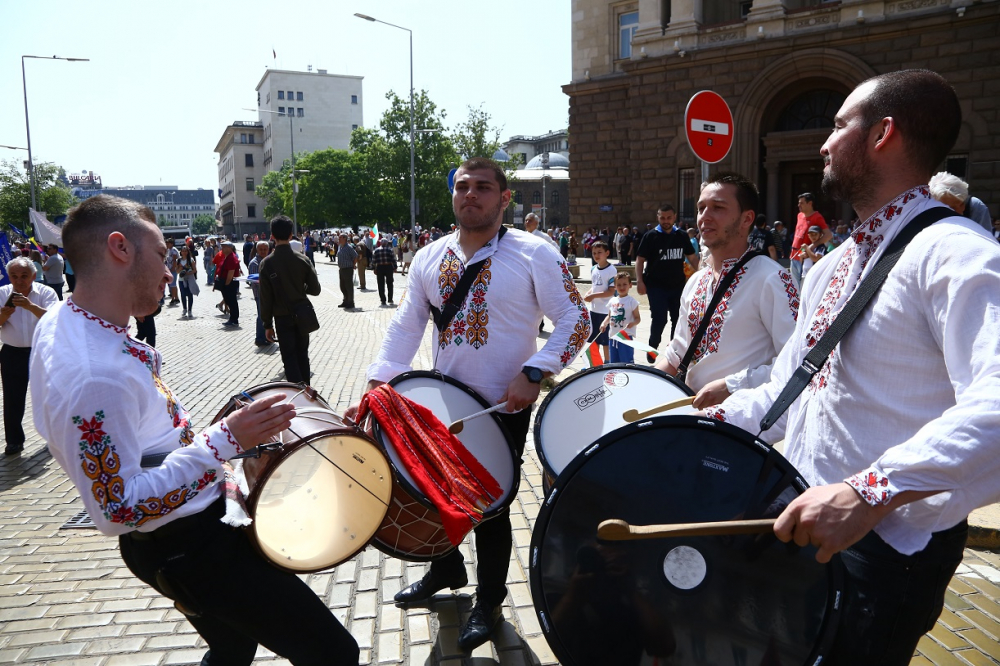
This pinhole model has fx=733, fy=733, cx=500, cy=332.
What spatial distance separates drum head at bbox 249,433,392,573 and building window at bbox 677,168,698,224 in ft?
82.0

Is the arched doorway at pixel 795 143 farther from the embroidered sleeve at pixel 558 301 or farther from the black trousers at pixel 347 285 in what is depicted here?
the embroidered sleeve at pixel 558 301

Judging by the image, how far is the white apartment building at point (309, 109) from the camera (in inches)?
4203

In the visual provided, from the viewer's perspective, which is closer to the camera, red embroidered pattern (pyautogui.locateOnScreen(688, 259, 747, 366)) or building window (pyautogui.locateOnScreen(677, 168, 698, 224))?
red embroidered pattern (pyautogui.locateOnScreen(688, 259, 747, 366))

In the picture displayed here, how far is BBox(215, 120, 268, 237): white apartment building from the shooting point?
379ft

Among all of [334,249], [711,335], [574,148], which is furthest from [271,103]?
[711,335]

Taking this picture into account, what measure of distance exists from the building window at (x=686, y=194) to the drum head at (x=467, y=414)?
2426cm

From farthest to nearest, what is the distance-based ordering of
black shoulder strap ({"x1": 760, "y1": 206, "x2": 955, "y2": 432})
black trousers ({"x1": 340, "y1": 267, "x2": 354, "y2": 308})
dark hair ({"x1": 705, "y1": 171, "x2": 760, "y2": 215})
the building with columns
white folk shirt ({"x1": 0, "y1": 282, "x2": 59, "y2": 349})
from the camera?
the building with columns → black trousers ({"x1": 340, "y1": 267, "x2": 354, "y2": 308}) → white folk shirt ({"x1": 0, "y1": 282, "x2": 59, "y2": 349}) → dark hair ({"x1": 705, "y1": 171, "x2": 760, "y2": 215}) → black shoulder strap ({"x1": 760, "y1": 206, "x2": 955, "y2": 432})

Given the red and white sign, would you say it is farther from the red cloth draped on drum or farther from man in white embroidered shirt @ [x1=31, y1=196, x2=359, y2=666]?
man in white embroidered shirt @ [x1=31, y1=196, x2=359, y2=666]

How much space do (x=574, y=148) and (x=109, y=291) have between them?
29.8 meters

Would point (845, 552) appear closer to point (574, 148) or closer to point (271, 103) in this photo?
point (574, 148)

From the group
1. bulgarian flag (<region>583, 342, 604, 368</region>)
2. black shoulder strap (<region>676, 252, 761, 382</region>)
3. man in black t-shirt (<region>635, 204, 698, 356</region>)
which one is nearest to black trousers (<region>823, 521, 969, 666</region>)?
black shoulder strap (<region>676, 252, 761, 382</region>)

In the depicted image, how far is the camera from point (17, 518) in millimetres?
5246

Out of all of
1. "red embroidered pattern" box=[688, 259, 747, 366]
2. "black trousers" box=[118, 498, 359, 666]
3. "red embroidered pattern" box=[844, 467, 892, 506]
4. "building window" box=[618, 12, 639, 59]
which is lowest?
"black trousers" box=[118, 498, 359, 666]

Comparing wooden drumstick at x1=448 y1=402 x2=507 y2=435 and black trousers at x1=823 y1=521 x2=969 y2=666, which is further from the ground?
wooden drumstick at x1=448 y1=402 x2=507 y2=435
